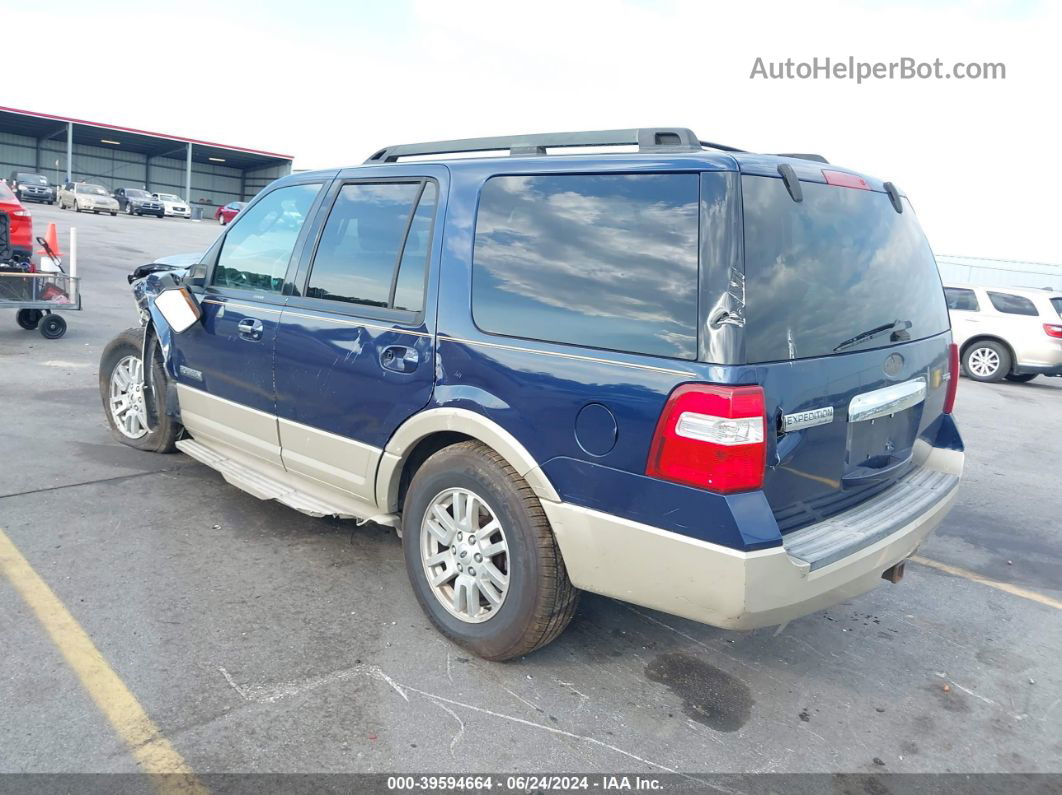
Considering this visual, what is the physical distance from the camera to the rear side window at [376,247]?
11.2ft

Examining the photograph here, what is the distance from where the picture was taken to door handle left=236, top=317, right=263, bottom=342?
13.3 feet

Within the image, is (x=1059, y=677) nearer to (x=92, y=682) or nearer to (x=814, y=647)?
(x=814, y=647)

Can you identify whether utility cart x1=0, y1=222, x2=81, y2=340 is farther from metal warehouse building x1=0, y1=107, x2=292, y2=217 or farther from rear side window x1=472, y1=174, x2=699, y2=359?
metal warehouse building x1=0, y1=107, x2=292, y2=217

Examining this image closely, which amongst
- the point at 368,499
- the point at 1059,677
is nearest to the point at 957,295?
the point at 1059,677

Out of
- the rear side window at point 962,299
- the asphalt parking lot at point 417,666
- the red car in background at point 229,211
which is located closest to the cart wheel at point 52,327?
the red car in background at point 229,211

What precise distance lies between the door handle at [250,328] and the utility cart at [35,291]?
602 centimetres

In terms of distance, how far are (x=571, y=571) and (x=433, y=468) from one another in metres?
0.74

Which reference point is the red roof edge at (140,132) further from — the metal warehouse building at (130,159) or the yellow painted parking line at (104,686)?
the yellow painted parking line at (104,686)

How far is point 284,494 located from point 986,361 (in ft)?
43.2

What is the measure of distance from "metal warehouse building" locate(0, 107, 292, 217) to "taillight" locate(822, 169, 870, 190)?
52268mm

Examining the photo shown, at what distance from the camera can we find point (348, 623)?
11.2 ft

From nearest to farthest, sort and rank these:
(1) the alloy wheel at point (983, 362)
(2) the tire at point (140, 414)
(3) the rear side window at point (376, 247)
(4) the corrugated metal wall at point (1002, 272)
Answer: (3) the rear side window at point (376, 247) < (2) the tire at point (140, 414) < (1) the alloy wheel at point (983, 362) < (4) the corrugated metal wall at point (1002, 272)

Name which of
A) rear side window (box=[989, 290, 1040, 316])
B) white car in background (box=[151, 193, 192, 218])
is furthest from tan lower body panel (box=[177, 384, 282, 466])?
white car in background (box=[151, 193, 192, 218])

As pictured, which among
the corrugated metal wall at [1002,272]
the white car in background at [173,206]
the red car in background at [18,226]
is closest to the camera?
the red car in background at [18,226]
